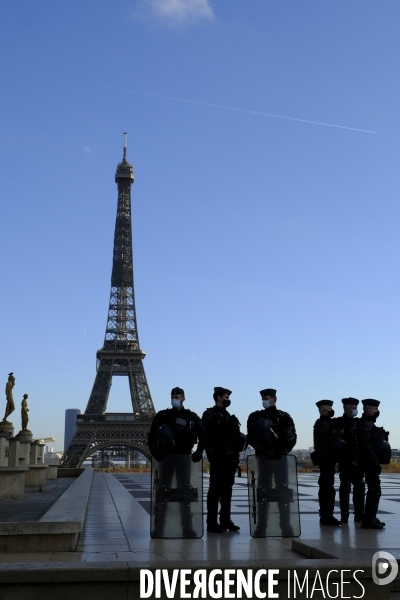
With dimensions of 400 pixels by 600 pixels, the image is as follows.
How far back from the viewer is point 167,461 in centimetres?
902

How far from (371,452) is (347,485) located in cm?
132

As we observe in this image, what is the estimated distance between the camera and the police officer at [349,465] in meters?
10.2

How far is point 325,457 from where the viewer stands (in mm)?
10070

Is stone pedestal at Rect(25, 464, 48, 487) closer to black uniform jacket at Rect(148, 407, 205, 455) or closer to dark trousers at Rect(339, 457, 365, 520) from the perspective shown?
dark trousers at Rect(339, 457, 365, 520)

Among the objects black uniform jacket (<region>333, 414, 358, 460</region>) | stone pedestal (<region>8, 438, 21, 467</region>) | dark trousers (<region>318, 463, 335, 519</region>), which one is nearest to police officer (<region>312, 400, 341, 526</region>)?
dark trousers (<region>318, 463, 335, 519</region>)

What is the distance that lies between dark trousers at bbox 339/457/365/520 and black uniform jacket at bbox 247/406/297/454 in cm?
134

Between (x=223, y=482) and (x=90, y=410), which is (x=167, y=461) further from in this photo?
(x=90, y=410)

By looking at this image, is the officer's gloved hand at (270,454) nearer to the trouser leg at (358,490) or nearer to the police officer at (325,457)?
the police officer at (325,457)

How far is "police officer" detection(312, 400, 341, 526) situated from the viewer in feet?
33.1

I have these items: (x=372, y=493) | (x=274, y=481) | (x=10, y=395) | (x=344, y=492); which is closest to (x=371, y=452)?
(x=372, y=493)

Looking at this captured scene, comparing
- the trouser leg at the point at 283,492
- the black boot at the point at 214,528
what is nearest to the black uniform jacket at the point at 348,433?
the trouser leg at the point at 283,492

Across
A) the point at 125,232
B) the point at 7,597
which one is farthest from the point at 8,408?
the point at 125,232

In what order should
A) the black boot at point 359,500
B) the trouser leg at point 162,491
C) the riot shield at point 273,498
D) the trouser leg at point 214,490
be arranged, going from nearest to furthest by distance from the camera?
1. the trouser leg at point 162,491
2. the riot shield at point 273,498
3. the trouser leg at point 214,490
4. the black boot at point 359,500

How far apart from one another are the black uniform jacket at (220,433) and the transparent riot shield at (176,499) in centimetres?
50
